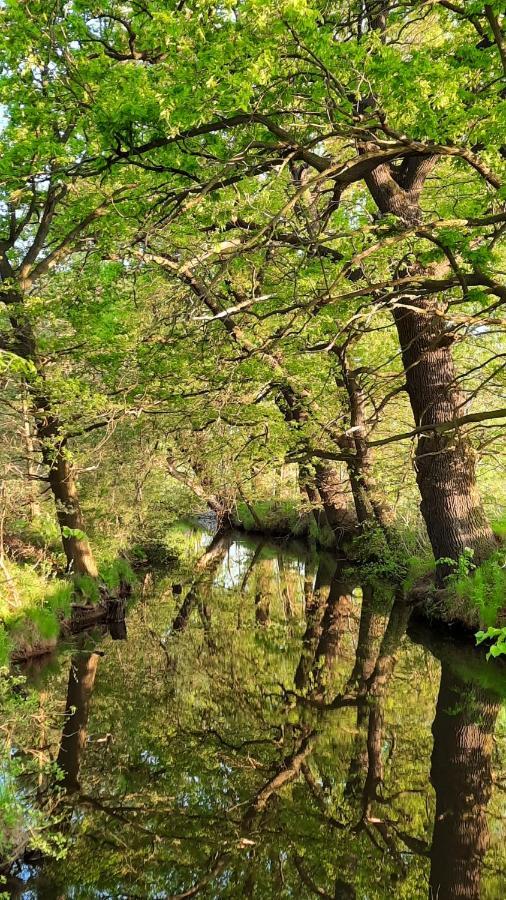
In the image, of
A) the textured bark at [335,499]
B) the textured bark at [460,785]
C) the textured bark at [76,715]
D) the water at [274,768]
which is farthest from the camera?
the textured bark at [335,499]

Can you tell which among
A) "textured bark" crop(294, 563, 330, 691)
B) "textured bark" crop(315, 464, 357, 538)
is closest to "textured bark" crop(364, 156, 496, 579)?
"textured bark" crop(294, 563, 330, 691)

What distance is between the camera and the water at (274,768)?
18.2 ft

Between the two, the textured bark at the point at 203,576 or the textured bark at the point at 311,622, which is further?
the textured bark at the point at 203,576

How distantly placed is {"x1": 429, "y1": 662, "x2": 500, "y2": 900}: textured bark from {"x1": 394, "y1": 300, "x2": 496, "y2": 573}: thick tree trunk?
2.67 m

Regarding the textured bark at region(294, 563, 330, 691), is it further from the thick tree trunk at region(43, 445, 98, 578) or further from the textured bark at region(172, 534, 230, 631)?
the thick tree trunk at region(43, 445, 98, 578)

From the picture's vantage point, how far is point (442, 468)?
11.5 m

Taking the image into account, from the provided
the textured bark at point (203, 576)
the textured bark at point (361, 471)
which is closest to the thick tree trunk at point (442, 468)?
the textured bark at point (361, 471)

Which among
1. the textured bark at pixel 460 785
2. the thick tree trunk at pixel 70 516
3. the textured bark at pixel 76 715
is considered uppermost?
the thick tree trunk at pixel 70 516

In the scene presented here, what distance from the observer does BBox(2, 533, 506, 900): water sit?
5535 millimetres

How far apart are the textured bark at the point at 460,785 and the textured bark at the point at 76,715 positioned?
11.1 feet

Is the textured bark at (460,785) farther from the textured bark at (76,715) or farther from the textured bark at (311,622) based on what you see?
the textured bark at (76,715)

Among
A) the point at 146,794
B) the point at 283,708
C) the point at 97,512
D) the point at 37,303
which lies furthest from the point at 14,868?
the point at 97,512

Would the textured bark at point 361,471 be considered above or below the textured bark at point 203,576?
above

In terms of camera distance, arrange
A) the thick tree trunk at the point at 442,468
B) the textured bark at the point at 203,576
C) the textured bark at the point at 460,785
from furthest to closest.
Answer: the textured bark at the point at 203,576
the thick tree trunk at the point at 442,468
the textured bark at the point at 460,785
